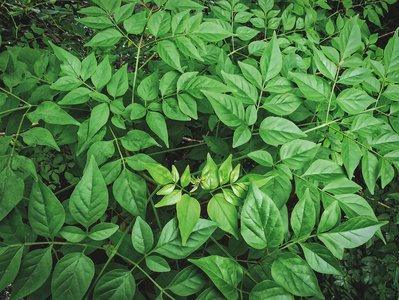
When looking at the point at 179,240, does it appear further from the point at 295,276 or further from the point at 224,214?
the point at 295,276

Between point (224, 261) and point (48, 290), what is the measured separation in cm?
48

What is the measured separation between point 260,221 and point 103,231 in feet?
1.30

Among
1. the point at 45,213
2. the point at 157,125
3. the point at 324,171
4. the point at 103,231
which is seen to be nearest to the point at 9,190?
the point at 45,213

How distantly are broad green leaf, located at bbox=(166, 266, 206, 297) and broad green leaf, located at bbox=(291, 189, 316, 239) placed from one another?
0.28 meters

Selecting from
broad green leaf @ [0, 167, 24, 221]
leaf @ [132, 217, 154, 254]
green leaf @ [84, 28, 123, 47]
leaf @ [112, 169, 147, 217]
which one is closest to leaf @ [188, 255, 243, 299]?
leaf @ [132, 217, 154, 254]

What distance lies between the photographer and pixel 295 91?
0.85 meters

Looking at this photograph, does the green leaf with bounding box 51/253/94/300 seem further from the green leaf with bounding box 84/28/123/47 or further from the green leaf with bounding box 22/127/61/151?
the green leaf with bounding box 84/28/123/47

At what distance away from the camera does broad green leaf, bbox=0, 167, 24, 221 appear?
611 millimetres

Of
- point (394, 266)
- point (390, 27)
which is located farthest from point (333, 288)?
point (390, 27)

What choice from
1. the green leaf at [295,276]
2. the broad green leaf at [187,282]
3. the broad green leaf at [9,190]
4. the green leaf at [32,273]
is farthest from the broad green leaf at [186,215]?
the broad green leaf at [9,190]

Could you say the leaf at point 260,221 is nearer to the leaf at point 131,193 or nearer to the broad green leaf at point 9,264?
the leaf at point 131,193

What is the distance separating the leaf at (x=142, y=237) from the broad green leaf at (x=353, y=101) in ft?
2.42

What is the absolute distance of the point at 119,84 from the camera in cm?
80

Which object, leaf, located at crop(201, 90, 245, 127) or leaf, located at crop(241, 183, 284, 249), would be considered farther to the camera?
leaf, located at crop(201, 90, 245, 127)
